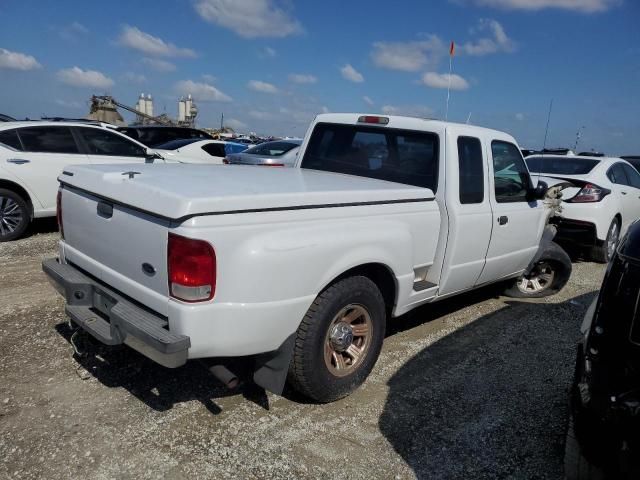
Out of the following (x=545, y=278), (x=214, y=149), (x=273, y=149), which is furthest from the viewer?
(x=214, y=149)

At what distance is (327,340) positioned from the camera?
3137 mm

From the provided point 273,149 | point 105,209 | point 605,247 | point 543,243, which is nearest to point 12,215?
point 105,209

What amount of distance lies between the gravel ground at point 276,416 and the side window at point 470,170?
133 centimetres

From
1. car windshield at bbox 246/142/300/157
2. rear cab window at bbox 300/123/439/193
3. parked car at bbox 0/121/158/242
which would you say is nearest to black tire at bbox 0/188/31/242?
parked car at bbox 0/121/158/242

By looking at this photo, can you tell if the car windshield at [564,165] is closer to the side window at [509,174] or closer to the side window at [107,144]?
the side window at [509,174]

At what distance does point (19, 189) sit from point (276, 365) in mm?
5981

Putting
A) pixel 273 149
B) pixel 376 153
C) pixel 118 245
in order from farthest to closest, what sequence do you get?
pixel 273 149 < pixel 376 153 < pixel 118 245

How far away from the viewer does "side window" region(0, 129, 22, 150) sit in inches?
275

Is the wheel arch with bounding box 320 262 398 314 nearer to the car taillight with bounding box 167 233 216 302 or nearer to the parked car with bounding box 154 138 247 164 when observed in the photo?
the car taillight with bounding box 167 233 216 302

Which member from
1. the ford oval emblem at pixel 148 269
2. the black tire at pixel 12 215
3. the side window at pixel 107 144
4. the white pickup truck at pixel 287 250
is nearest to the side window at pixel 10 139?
the black tire at pixel 12 215

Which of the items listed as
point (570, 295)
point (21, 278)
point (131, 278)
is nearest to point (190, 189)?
point (131, 278)

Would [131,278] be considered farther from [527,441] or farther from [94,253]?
[527,441]

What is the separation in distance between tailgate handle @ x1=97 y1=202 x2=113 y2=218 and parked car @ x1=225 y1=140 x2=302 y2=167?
7153mm

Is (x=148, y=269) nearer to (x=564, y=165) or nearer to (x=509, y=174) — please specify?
(x=509, y=174)
